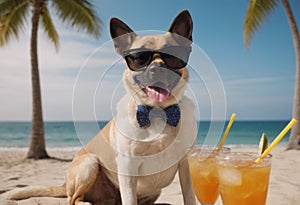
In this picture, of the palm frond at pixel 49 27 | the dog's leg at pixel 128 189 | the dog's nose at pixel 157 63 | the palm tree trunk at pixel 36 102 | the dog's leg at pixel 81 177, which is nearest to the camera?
the dog's nose at pixel 157 63

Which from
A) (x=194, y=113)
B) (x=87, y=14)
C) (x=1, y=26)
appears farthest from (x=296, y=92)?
(x=1, y=26)

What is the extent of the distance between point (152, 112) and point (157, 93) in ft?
0.44

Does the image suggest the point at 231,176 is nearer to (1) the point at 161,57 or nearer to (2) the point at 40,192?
(1) the point at 161,57

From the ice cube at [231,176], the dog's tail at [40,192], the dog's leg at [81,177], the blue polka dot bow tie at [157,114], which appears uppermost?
the blue polka dot bow tie at [157,114]

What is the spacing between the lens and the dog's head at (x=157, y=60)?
1.91 metres

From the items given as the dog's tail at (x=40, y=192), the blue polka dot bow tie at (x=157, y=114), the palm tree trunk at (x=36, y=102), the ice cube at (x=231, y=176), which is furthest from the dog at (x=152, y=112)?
the palm tree trunk at (x=36, y=102)

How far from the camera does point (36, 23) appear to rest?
322 inches

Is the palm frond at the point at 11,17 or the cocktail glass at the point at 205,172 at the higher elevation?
the palm frond at the point at 11,17

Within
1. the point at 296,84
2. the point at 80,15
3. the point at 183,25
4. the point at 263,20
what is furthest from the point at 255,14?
the point at 183,25

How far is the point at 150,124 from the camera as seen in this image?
1.99 metres

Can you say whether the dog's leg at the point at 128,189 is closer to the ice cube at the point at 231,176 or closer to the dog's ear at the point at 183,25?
the ice cube at the point at 231,176

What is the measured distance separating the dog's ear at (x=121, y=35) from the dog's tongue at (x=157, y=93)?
32 cm

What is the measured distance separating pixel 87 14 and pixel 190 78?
273 inches

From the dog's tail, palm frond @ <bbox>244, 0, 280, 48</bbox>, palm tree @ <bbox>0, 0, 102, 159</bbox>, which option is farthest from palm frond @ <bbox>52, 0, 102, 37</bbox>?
the dog's tail
